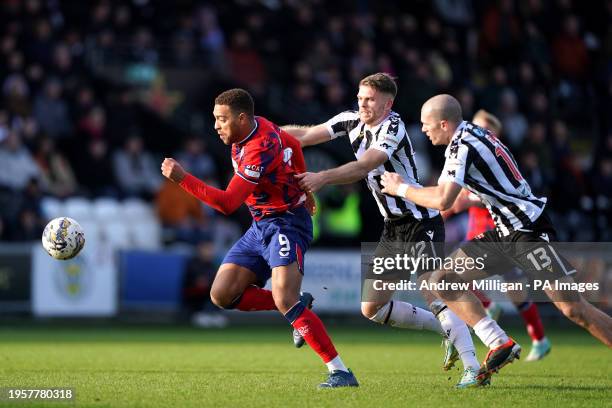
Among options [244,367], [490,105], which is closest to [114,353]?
[244,367]

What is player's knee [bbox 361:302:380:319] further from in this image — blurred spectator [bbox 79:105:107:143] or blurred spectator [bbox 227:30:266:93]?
blurred spectator [bbox 227:30:266:93]

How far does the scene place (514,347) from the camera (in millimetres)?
8570

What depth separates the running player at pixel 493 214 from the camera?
830 centimetres

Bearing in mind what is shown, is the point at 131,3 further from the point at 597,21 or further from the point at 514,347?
the point at 514,347

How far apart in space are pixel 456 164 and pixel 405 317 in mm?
1729

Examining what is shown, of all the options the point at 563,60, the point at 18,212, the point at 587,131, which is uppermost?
the point at 563,60

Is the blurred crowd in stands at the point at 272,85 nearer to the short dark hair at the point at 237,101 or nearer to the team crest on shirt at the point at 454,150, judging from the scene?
the team crest on shirt at the point at 454,150

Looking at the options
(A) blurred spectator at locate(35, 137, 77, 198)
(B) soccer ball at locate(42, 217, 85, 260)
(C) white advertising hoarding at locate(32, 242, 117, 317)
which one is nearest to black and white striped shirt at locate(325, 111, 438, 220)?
(B) soccer ball at locate(42, 217, 85, 260)

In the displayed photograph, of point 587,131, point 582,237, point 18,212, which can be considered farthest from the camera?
point 587,131

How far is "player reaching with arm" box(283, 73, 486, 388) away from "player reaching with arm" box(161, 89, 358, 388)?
52 centimetres

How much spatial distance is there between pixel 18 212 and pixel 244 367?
7.67 metres

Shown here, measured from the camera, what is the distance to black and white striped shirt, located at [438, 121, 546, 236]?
8.34 meters

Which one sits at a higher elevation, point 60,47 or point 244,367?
point 60,47

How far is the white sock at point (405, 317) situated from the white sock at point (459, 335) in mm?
251
